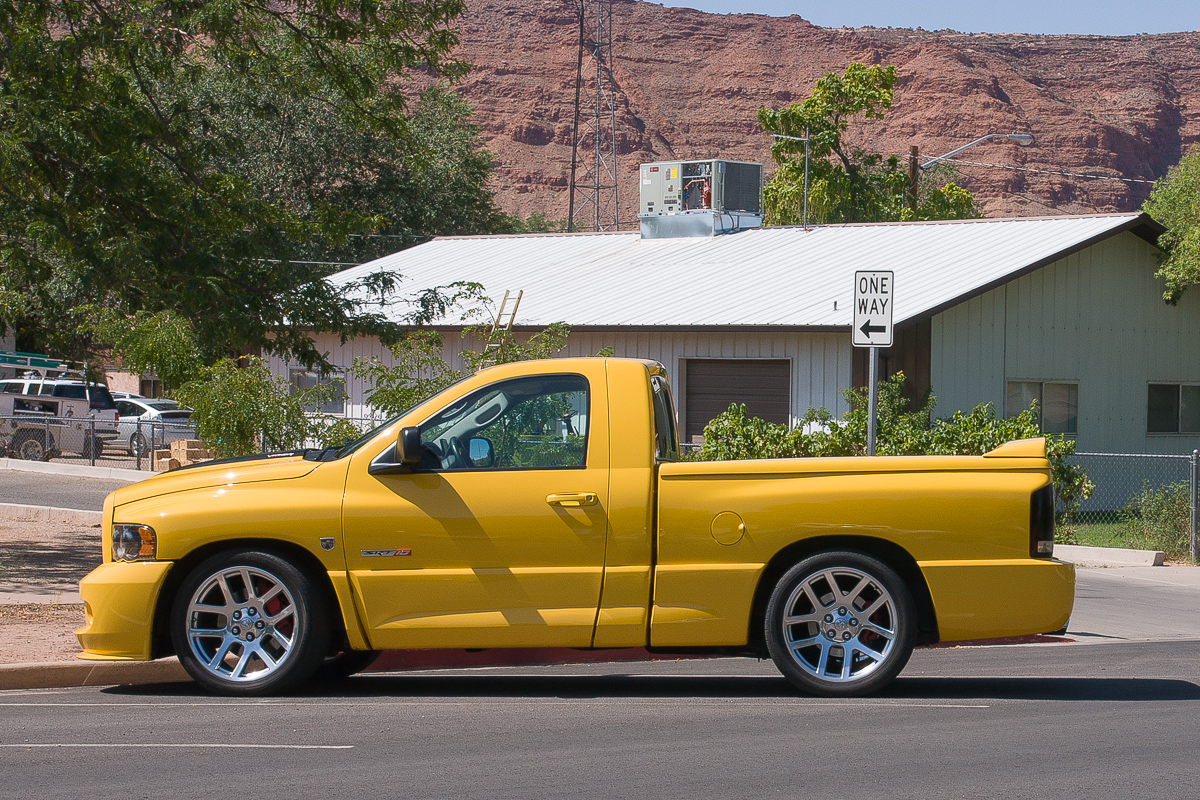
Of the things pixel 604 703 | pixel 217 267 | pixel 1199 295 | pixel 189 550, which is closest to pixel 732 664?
pixel 604 703

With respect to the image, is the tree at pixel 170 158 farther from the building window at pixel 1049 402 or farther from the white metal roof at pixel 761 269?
the building window at pixel 1049 402

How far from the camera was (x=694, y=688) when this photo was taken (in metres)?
8.38

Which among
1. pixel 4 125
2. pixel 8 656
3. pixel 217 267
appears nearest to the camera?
pixel 8 656

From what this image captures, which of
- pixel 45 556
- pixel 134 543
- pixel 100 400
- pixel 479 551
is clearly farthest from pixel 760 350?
pixel 100 400

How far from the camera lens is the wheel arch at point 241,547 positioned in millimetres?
7781

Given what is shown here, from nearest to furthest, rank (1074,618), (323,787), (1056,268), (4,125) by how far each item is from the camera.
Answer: (323,787), (1074,618), (4,125), (1056,268)

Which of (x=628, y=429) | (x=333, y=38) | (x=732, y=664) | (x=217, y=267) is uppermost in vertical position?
(x=333, y=38)

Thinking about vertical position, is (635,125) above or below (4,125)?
above

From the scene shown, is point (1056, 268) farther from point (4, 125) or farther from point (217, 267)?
point (4, 125)

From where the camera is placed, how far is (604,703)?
25.6 feet

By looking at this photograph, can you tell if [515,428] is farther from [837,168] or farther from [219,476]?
[837,168]

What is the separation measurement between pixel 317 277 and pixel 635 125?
10231 centimetres

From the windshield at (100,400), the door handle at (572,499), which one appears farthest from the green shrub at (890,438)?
the windshield at (100,400)

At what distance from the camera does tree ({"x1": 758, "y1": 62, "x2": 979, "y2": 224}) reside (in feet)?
145
